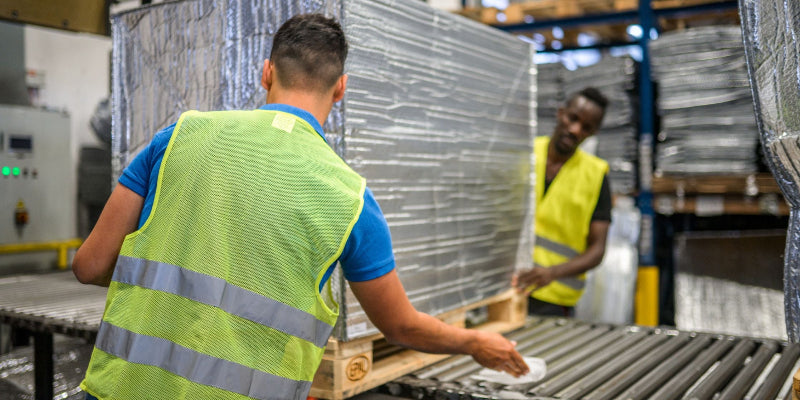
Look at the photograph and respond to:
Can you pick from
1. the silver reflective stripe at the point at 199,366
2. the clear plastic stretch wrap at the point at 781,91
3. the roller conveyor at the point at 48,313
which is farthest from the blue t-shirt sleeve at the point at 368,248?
the roller conveyor at the point at 48,313

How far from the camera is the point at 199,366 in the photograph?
126 centimetres

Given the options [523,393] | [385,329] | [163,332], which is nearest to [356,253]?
[385,329]

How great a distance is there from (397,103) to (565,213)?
1969mm

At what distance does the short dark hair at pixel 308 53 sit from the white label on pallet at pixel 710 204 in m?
3.39

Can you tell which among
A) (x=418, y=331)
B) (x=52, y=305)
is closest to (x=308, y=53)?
(x=418, y=331)

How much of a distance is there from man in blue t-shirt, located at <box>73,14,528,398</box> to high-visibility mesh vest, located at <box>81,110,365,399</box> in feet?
0.14

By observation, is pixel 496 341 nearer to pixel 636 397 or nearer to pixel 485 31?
pixel 636 397

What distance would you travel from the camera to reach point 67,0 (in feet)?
8.70

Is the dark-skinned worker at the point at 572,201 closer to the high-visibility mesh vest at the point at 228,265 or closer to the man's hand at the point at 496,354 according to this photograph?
the man's hand at the point at 496,354

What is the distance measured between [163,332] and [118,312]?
0.41ft

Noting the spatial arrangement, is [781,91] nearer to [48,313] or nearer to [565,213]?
[48,313]

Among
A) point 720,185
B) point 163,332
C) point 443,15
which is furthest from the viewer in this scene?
point 720,185

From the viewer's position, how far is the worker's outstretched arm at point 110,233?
1.36m

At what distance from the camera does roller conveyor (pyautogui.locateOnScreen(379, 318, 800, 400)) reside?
1.68 m
